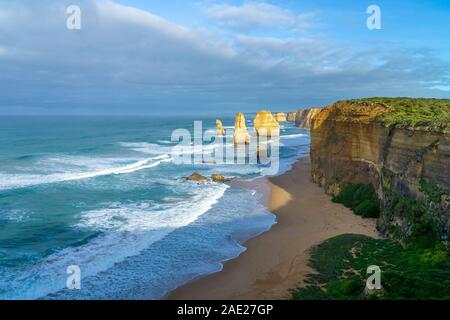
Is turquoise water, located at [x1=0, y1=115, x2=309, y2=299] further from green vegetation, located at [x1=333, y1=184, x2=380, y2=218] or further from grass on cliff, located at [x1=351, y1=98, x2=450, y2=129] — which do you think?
grass on cliff, located at [x1=351, y1=98, x2=450, y2=129]

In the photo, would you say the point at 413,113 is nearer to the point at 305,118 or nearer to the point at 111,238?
the point at 111,238

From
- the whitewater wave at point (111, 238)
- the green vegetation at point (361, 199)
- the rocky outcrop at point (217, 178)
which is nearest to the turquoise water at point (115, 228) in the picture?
the whitewater wave at point (111, 238)

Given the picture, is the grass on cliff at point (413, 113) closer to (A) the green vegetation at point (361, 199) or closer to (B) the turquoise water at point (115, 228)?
(A) the green vegetation at point (361, 199)

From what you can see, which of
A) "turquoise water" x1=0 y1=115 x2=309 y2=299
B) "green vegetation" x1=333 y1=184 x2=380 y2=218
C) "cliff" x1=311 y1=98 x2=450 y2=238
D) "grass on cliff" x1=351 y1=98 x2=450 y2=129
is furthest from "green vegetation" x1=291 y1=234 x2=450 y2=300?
"grass on cliff" x1=351 y1=98 x2=450 y2=129

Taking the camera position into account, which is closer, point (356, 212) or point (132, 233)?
point (132, 233)
